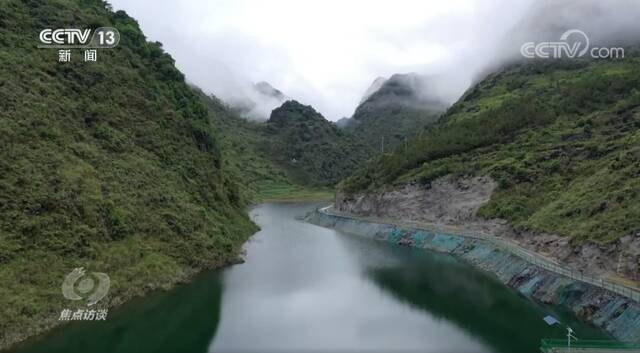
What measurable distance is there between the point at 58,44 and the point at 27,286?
42438mm

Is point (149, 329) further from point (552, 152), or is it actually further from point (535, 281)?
point (552, 152)

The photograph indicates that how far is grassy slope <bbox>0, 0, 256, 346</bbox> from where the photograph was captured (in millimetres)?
39344

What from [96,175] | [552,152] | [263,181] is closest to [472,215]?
[552,152]

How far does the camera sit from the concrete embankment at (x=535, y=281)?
118 feet

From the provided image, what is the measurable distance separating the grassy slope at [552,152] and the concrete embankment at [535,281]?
5334 millimetres

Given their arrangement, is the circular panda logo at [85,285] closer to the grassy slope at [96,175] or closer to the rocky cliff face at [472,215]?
the grassy slope at [96,175]

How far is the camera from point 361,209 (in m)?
103

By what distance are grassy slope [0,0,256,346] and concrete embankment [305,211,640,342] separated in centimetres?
2868

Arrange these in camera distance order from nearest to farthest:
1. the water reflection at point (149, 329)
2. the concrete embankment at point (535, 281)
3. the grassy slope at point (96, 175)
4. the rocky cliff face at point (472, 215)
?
the water reflection at point (149, 329), the concrete embankment at point (535, 281), the grassy slope at point (96, 175), the rocky cliff face at point (472, 215)

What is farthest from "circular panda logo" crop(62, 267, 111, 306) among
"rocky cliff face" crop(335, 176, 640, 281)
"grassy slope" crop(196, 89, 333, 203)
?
"grassy slope" crop(196, 89, 333, 203)

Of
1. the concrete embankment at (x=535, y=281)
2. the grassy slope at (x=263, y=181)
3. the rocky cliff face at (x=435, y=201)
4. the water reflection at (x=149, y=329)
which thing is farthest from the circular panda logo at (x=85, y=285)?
the grassy slope at (x=263, y=181)

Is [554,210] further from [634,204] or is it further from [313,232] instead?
[313,232]

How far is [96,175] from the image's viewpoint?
51.2 m

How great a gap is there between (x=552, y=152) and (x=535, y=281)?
1337 inches
